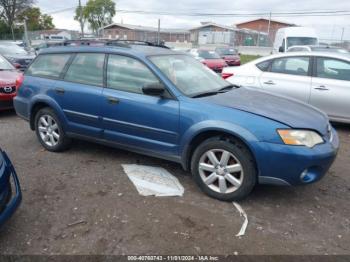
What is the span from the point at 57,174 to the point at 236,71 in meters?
4.49

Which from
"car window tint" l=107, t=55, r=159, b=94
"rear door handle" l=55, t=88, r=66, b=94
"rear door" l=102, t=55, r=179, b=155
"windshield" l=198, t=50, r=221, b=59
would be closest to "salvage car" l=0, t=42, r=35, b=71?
"windshield" l=198, t=50, r=221, b=59

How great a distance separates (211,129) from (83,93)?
6.28 ft

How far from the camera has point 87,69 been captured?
4.41 meters

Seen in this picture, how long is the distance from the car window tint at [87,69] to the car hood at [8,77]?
3137 mm

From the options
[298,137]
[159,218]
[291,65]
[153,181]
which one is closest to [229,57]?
[291,65]

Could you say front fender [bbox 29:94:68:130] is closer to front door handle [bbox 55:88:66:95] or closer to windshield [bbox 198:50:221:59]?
front door handle [bbox 55:88:66:95]

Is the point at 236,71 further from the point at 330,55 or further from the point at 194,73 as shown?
the point at 194,73

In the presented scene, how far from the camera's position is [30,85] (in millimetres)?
4902

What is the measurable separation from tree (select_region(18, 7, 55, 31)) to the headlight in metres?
60.4

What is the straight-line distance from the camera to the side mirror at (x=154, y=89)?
3592 millimetres

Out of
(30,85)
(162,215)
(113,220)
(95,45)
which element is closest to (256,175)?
(162,215)

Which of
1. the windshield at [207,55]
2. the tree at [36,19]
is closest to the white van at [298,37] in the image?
the windshield at [207,55]

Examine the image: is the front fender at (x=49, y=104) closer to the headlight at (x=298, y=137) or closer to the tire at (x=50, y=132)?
the tire at (x=50, y=132)

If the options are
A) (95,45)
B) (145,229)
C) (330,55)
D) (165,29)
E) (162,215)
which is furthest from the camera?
(165,29)
